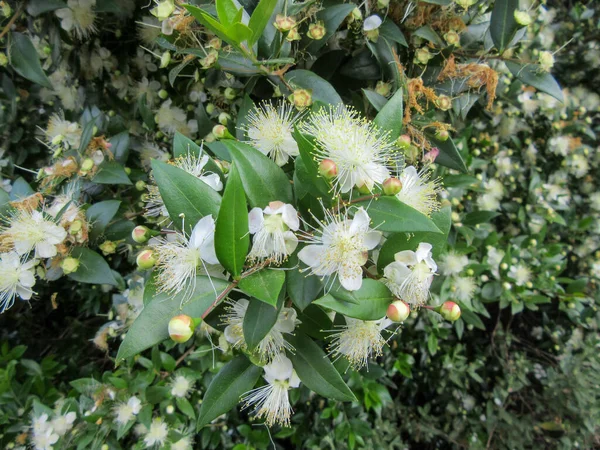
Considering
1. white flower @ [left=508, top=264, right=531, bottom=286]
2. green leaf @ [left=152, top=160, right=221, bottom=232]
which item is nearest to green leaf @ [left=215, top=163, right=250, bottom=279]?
green leaf @ [left=152, top=160, right=221, bottom=232]

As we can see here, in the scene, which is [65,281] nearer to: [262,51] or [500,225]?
[262,51]

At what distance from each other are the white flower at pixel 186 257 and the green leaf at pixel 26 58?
1.01 m

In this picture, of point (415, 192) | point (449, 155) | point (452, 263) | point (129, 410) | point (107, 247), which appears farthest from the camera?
point (452, 263)

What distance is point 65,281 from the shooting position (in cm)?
253

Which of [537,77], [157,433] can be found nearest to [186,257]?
[157,433]

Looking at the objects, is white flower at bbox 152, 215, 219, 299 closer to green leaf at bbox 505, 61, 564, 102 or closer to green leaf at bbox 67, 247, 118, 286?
green leaf at bbox 67, 247, 118, 286

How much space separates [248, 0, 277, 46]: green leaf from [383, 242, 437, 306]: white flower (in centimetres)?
65

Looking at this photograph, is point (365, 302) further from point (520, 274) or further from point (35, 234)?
point (520, 274)

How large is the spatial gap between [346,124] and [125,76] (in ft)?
4.66

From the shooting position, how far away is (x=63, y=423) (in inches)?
66.7

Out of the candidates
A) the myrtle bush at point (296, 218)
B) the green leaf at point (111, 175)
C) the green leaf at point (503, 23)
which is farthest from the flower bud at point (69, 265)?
the green leaf at point (503, 23)

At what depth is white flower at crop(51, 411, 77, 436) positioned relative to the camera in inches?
66.4

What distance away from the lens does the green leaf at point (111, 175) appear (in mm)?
1439

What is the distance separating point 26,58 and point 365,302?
151cm
